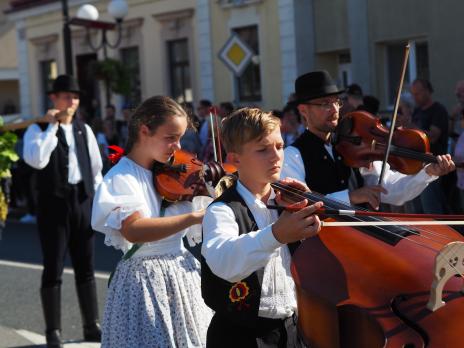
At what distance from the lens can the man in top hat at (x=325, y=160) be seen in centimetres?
423

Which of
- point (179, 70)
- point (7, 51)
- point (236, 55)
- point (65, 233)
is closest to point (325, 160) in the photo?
point (65, 233)

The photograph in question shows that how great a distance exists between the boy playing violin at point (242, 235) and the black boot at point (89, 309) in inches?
124

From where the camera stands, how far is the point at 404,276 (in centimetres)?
244

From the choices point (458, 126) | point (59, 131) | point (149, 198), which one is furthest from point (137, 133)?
point (458, 126)

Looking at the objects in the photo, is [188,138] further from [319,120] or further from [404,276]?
[404,276]

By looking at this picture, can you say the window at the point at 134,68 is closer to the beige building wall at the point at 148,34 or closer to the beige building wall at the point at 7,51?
the beige building wall at the point at 148,34

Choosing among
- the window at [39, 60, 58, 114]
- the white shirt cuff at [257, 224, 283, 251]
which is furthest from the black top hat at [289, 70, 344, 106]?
the window at [39, 60, 58, 114]

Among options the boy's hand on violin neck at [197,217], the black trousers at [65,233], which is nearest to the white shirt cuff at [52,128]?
the black trousers at [65,233]

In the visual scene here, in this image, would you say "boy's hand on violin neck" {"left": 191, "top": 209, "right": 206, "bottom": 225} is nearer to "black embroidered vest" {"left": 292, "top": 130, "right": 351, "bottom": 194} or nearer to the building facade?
"black embroidered vest" {"left": 292, "top": 130, "right": 351, "bottom": 194}

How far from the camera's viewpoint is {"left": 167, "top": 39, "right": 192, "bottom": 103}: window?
71.4ft

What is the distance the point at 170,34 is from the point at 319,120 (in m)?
17.7

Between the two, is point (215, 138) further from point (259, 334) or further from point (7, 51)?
point (7, 51)

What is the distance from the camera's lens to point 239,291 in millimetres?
2898

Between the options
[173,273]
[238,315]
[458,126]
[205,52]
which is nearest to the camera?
[238,315]
